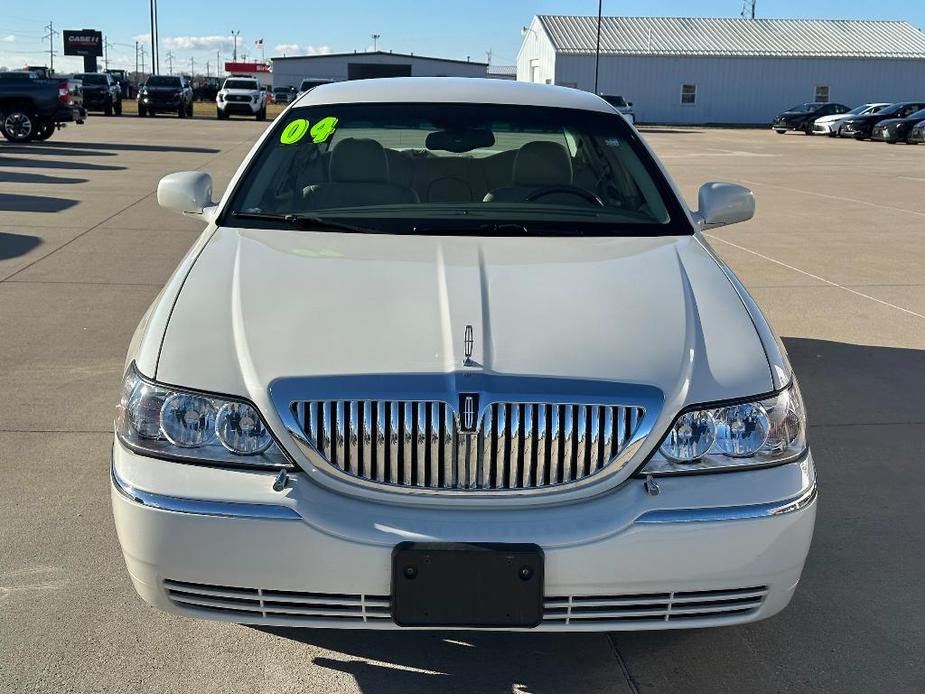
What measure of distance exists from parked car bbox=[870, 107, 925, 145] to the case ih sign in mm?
63140

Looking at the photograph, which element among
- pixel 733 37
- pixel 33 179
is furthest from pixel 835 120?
pixel 33 179

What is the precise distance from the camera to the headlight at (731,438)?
2580mm

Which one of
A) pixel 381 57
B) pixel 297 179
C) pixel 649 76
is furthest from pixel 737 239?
pixel 381 57

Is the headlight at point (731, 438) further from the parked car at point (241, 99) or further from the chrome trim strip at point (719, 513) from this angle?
the parked car at point (241, 99)

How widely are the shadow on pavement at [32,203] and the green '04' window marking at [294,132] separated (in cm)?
907

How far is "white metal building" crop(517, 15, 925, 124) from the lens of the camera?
55.4 metres

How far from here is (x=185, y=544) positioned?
2480 mm

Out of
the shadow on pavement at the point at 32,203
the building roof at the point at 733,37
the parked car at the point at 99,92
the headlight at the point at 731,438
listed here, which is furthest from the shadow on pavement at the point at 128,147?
the building roof at the point at 733,37

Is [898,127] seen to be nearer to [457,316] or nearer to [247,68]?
[457,316]

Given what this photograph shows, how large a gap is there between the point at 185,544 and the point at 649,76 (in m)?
56.0

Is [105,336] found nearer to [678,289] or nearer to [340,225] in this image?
[340,225]

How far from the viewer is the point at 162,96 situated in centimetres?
4188

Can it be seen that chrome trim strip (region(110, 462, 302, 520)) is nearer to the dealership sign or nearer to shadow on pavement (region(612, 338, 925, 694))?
shadow on pavement (region(612, 338, 925, 694))

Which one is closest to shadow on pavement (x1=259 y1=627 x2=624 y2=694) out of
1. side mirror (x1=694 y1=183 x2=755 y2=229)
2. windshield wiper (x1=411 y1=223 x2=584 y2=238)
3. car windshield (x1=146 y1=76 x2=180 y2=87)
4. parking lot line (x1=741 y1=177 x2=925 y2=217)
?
windshield wiper (x1=411 y1=223 x2=584 y2=238)
